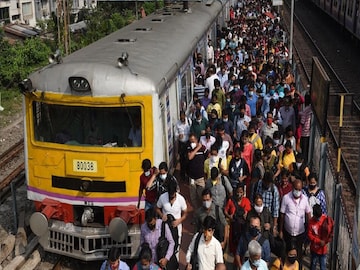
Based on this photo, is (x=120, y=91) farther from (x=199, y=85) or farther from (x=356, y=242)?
(x=199, y=85)

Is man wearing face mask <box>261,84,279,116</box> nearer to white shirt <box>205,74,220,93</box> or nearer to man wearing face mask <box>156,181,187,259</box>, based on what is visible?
white shirt <box>205,74,220,93</box>

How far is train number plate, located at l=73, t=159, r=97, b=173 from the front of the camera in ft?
26.4

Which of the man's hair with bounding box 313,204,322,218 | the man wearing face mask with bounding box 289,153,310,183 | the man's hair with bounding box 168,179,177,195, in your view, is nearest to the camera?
the man's hair with bounding box 313,204,322,218

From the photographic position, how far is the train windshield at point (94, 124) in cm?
801

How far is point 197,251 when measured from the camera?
6320 millimetres

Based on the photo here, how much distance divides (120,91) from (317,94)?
3534 mm

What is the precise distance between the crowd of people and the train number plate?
26.9 inches

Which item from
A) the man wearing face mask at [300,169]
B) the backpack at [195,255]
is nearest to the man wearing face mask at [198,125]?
the man wearing face mask at [300,169]

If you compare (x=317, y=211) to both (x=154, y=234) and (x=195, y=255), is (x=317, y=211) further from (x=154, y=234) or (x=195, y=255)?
(x=154, y=234)

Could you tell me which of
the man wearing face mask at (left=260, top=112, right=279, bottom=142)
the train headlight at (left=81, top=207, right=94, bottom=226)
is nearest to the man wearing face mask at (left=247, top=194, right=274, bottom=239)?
the train headlight at (left=81, top=207, right=94, bottom=226)

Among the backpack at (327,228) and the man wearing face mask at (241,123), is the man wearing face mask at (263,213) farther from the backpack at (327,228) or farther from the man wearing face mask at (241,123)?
the man wearing face mask at (241,123)

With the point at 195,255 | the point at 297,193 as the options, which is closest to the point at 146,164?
the point at 195,255

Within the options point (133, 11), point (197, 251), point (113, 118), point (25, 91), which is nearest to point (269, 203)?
→ point (197, 251)

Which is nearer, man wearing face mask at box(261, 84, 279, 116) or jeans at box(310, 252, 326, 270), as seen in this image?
jeans at box(310, 252, 326, 270)
